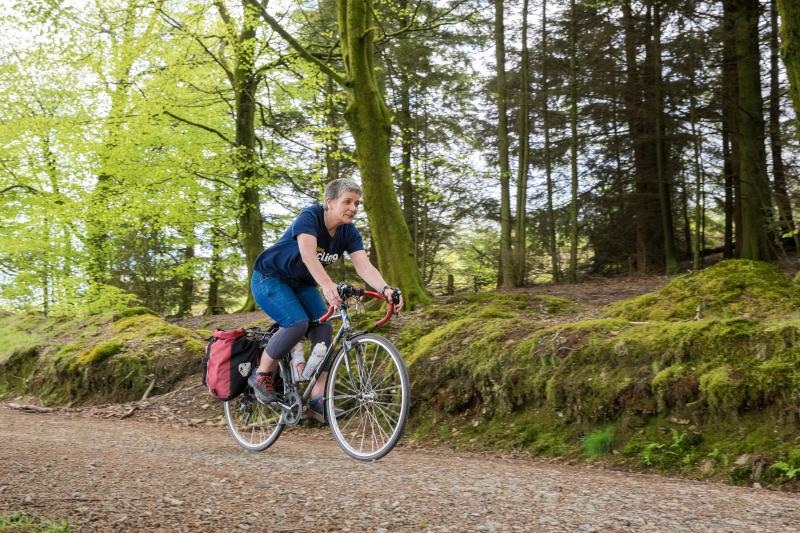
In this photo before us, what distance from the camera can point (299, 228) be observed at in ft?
15.3

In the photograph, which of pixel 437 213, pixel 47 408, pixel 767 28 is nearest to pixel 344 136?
pixel 437 213

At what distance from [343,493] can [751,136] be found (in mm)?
13881

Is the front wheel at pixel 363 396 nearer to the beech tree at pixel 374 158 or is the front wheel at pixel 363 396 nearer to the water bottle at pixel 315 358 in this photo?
the water bottle at pixel 315 358

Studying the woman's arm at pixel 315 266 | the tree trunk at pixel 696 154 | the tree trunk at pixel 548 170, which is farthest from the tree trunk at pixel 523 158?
the woman's arm at pixel 315 266

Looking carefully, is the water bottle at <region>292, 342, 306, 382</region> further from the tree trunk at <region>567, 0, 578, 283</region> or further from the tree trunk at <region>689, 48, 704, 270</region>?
the tree trunk at <region>567, 0, 578, 283</region>

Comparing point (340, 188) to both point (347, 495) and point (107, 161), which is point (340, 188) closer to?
point (347, 495)

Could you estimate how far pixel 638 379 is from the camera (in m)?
5.16

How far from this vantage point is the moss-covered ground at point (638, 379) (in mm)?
4535

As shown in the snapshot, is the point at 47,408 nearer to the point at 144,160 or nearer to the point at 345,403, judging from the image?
the point at 345,403

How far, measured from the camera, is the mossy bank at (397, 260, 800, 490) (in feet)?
14.8

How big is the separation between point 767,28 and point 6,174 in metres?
19.7

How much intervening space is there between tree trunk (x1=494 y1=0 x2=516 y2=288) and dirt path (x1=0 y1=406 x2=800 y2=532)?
13640 mm

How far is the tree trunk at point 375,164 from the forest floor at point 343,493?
436 centimetres

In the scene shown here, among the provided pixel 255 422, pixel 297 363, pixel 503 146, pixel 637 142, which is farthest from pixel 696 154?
pixel 255 422
